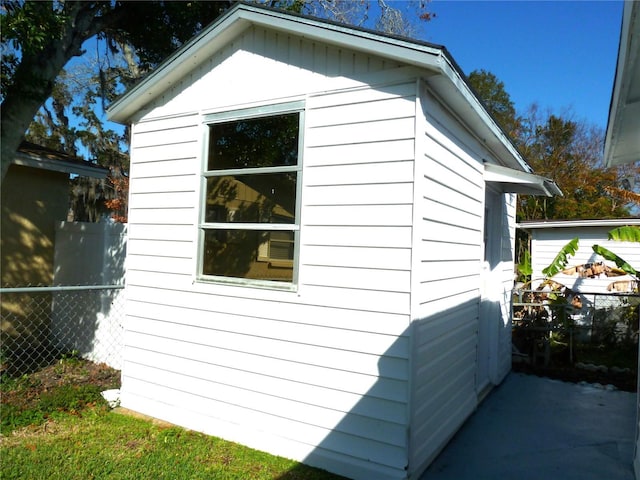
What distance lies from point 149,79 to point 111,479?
3.73m

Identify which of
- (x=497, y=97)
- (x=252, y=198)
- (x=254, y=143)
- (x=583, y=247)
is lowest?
(x=583, y=247)

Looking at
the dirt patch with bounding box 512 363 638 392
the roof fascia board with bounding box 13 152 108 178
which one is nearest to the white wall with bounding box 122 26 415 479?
the roof fascia board with bounding box 13 152 108 178

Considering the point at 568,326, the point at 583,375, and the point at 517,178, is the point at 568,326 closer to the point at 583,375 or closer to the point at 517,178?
the point at 583,375

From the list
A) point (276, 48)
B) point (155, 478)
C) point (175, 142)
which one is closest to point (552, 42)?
point (276, 48)

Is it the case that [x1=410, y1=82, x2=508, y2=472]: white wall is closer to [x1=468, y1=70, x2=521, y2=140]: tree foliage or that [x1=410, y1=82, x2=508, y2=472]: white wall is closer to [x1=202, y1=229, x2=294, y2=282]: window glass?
[x1=202, y1=229, x2=294, y2=282]: window glass

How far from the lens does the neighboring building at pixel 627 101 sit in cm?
214

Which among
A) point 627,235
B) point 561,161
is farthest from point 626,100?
point 561,161

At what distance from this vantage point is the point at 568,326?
24.5 ft

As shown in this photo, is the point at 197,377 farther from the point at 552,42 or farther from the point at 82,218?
the point at 82,218

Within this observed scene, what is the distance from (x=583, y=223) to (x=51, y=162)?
11843mm

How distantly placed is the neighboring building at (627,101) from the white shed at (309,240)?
2.94 feet

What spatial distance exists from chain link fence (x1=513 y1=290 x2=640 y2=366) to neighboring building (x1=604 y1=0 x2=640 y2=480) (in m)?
3.55

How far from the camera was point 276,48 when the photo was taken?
4.14 m

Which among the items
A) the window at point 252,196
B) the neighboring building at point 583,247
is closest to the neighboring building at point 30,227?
the window at point 252,196
